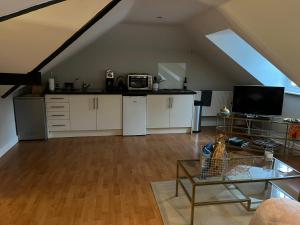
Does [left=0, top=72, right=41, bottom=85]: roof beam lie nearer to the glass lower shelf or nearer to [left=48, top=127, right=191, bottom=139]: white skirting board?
[left=48, top=127, right=191, bottom=139]: white skirting board

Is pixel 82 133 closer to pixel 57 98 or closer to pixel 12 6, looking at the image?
pixel 57 98

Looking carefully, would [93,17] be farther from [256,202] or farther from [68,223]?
[256,202]

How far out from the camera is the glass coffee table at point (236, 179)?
228cm

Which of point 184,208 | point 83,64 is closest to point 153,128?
point 83,64

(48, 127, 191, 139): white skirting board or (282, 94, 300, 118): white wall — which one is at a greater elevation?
(282, 94, 300, 118): white wall

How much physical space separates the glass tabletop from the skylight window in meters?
2.49

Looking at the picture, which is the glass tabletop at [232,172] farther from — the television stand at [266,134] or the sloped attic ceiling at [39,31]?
the sloped attic ceiling at [39,31]

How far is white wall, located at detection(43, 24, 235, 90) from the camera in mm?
5027

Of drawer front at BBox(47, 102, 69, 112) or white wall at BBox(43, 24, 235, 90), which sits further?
white wall at BBox(43, 24, 235, 90)

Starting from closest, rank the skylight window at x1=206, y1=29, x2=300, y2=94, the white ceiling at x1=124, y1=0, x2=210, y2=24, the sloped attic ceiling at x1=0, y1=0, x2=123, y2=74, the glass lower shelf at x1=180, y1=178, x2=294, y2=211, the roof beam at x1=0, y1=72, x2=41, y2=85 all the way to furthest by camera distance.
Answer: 1. the sloped attic ceiling at x1=0, y1=0, x2=123, y2=74
2. the glass lower shelf at x1=180, y1=178, x2=294, y2=211
3. the roof beam at x1=0, y1=72, x2=41, y2=85
4. the white ceiling at x1=124, y1=0, x2=210, y2=24
5. the skylight window at x1=206, y1=29, x2=300, y2=94

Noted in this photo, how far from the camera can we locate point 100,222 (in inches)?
88.4

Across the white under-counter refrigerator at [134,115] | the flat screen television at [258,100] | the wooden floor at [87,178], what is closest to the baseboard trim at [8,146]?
the wooden floor at [87,178]

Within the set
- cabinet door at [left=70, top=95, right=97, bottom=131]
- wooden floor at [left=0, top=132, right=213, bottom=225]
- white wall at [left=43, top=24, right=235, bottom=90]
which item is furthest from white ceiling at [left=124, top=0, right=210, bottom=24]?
wooden floor at [left=0, top=132, right=213, bottom=225]

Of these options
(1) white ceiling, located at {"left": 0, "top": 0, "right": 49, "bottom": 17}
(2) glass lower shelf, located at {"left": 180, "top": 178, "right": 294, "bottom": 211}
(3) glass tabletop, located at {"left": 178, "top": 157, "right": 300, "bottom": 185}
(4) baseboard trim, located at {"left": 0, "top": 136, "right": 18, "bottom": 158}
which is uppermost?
(1) white ceiling, located at {"left": 0, "top": 0, "right": 49, "bottom": 17}
